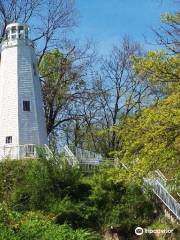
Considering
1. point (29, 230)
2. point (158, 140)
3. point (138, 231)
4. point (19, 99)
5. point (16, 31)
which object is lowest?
point (138, 231)

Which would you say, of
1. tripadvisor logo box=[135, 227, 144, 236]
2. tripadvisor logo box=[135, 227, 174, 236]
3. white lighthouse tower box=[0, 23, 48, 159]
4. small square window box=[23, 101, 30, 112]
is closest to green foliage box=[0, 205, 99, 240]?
tripadvisor logo box=[135, 227, 174, 236]

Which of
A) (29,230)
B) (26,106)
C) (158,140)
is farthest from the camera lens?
(26,106)

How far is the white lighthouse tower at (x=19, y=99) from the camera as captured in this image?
29.2 m

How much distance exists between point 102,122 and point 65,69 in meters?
4.48

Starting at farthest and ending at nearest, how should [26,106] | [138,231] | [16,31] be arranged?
1. [16,31]
2. [26,106]
3. [138,231]

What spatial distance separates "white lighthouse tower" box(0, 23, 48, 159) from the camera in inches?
1150

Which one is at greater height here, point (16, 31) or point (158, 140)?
point (16, 31)

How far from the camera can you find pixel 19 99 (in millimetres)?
29500

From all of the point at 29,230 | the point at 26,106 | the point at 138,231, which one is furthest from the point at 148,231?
the point at 26,106

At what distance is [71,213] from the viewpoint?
2134 cm

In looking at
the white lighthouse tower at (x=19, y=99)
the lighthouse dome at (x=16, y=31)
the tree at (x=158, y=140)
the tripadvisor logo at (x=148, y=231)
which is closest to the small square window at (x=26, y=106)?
the white lighthouse tower at (x=19, y=99)

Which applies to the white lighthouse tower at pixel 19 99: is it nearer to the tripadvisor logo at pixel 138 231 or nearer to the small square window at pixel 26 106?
the small square window at pixel 26 106

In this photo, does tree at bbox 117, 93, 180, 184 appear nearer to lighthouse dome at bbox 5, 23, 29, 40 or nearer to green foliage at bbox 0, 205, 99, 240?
green foliage at bbox 0, 205, 99, 240

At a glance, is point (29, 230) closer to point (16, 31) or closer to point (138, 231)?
point (138, 231)
